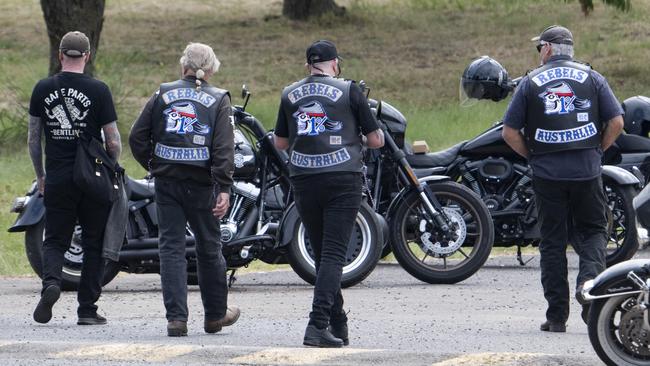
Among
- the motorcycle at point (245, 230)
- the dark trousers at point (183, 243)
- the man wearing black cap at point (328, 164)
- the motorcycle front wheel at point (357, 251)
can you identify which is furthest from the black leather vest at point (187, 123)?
the motorcycle front wheel at point (357, 251)

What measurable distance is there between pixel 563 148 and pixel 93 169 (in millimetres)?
2821

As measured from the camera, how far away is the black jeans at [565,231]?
9609 mm

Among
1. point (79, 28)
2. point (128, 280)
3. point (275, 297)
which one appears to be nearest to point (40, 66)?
point (79, 28)

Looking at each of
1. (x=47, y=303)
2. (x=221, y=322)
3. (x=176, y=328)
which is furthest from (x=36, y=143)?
(x=221, y=322)

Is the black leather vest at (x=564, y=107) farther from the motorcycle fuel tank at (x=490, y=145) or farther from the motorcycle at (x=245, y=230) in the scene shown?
the motorcycle fuel tank at (x=490, y=145)

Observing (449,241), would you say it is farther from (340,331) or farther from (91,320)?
(340,331)

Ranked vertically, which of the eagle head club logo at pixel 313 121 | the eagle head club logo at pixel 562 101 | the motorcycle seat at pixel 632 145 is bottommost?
the motorcycle seat at pixel 632 145

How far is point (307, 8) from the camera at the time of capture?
35469 mm

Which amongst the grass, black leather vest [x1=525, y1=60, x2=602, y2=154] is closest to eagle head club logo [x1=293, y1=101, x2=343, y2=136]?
black leather vest [x1=525, y1=60, x2=602, y2=154]

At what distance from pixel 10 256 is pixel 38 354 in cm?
618

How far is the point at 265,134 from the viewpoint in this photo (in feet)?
40.3

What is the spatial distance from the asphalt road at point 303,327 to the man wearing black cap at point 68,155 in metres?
0.27

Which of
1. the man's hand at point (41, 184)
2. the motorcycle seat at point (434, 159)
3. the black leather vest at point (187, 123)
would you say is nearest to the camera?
the black leather vest at point (187, 123)

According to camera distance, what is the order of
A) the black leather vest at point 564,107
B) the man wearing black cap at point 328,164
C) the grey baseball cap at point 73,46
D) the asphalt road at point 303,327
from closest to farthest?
the asphalt road at point 303,327 → the man wearing black cap at point 328,164 → the black leather vest at point 564,107 → the grey baseball cap at point 73,46
